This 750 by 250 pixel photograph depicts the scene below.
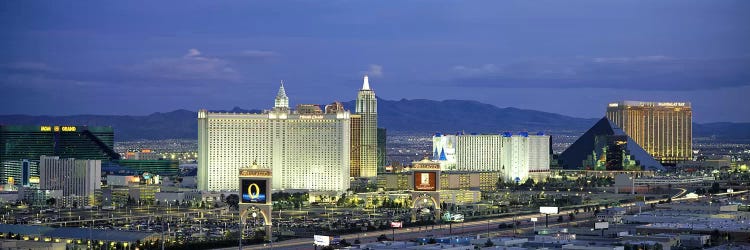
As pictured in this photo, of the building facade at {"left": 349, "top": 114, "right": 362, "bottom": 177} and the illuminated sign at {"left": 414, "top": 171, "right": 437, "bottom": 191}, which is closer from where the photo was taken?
the illuminated sign at {"left": 414, "top": 171, "right": 437, "bottom": 191}

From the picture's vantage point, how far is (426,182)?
10694 cm

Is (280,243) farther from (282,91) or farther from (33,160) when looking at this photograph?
(33,160)

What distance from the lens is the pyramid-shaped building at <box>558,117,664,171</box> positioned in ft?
525

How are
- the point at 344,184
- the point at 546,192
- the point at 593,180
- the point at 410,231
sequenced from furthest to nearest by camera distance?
the point at 593,180 → the point at 546,192 → the point at 344,184 → the point at 410,231

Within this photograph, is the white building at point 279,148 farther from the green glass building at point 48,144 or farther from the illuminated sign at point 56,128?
the illuminated sign at point 56,128

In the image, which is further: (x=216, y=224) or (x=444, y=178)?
(x=444, y=178)

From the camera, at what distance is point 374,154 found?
139m

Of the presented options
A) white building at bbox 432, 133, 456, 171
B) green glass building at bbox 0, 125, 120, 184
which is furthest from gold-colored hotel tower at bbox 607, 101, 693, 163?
green glass building at bbox 0, 125, 120, 184

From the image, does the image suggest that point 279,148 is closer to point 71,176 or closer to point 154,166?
point 71,176

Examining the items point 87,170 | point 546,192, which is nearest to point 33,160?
point 87,170

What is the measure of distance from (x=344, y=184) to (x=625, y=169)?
42.8 meters

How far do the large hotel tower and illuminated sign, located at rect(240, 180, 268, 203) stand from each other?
165 ft

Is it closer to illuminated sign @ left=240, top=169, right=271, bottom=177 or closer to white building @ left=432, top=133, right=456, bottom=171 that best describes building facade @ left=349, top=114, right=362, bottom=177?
white building @ left=432, top=133, right=456, bottom=171

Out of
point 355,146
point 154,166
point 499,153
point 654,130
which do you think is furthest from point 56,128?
point 654,130
